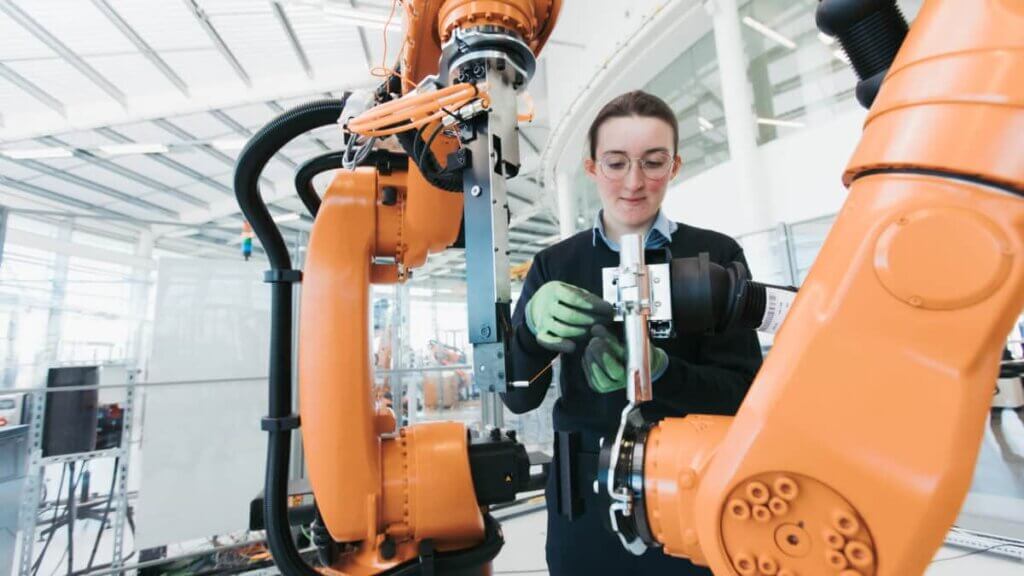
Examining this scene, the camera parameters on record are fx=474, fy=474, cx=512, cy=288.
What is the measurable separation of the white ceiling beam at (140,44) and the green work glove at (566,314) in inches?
262

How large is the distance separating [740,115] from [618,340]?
4.37 metres

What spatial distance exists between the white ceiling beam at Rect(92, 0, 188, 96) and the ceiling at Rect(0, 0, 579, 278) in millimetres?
12

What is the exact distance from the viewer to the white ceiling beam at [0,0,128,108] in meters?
4.93

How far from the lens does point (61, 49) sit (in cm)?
561

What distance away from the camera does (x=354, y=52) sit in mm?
6453

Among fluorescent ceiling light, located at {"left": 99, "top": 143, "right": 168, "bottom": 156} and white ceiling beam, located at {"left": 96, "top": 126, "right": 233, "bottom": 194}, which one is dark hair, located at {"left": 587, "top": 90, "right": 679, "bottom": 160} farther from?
white ceiling beam, located at {"left": 96, "top": 126, "right": 233, "bottom": 194}

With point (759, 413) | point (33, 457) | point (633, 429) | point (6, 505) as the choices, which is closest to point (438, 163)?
point (633, 429)

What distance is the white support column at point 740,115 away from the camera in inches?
169

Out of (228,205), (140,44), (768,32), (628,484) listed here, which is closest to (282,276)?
(628,484)

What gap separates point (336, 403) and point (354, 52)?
21.3 feet

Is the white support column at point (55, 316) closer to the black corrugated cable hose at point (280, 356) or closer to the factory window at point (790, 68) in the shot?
the black corrugated cable hose at point (280, 356)

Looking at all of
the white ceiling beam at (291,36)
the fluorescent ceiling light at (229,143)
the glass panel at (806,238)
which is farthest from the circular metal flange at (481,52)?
the fluorescent ceiling light at (229,143)

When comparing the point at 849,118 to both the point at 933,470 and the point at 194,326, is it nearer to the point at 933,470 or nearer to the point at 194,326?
the point at 933,470

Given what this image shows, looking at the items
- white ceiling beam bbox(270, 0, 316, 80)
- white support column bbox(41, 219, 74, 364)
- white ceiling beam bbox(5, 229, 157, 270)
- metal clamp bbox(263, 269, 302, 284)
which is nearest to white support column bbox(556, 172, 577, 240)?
white ceiling beam bbox(270, 0, 316, 80)
